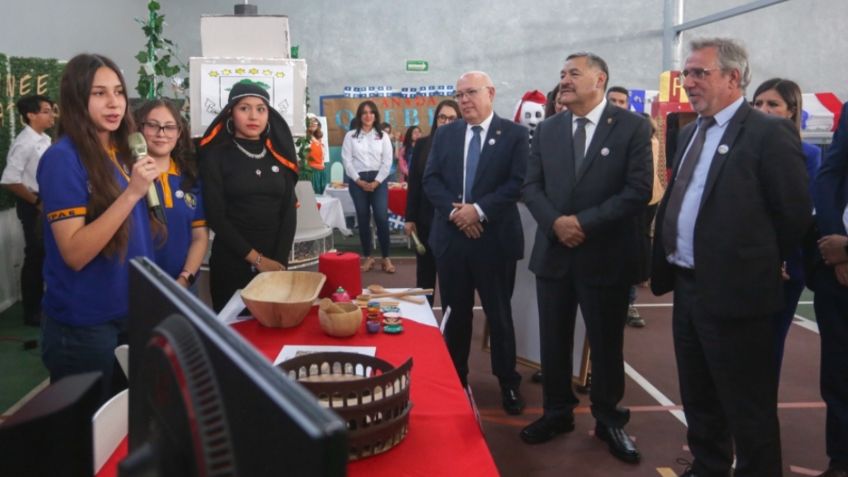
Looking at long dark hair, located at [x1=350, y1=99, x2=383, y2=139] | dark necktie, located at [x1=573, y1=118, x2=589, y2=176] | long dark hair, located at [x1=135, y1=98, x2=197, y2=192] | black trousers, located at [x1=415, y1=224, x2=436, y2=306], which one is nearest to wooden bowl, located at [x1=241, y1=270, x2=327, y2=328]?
long dark hair, located at [x1=135, y1=98, x2=197, y2=192]

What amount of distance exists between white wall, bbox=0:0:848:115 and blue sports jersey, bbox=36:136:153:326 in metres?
8.98

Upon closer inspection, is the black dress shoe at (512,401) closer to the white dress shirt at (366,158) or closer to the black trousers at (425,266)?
the black trousers at (425,266)

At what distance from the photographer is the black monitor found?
368 millimetres

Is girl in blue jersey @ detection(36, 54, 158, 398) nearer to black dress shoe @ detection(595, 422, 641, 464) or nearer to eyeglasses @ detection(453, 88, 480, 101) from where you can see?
eyeglasses @ detection(453, 88, 480, 101)

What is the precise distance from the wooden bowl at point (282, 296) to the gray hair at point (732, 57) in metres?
1.44

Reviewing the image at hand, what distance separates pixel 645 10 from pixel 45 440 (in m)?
11.3

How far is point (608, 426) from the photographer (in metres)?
2.80

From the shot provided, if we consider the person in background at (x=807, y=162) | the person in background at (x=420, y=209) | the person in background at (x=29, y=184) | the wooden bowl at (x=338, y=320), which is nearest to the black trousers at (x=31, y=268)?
the person in background at (x=29, y=184)

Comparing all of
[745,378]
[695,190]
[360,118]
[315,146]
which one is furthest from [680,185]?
[315,146]

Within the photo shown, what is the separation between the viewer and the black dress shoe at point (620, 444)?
2.70 m

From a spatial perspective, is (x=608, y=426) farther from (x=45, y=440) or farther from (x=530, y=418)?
(x=45, y=440)

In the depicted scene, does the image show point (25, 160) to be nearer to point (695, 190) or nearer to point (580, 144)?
point (580, 144)

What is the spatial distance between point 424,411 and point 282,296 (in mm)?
891

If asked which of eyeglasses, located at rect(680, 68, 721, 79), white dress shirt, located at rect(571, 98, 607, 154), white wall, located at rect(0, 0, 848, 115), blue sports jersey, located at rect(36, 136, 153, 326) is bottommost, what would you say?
blue sports jersey, located at rect(36, 136, 153, 326)
